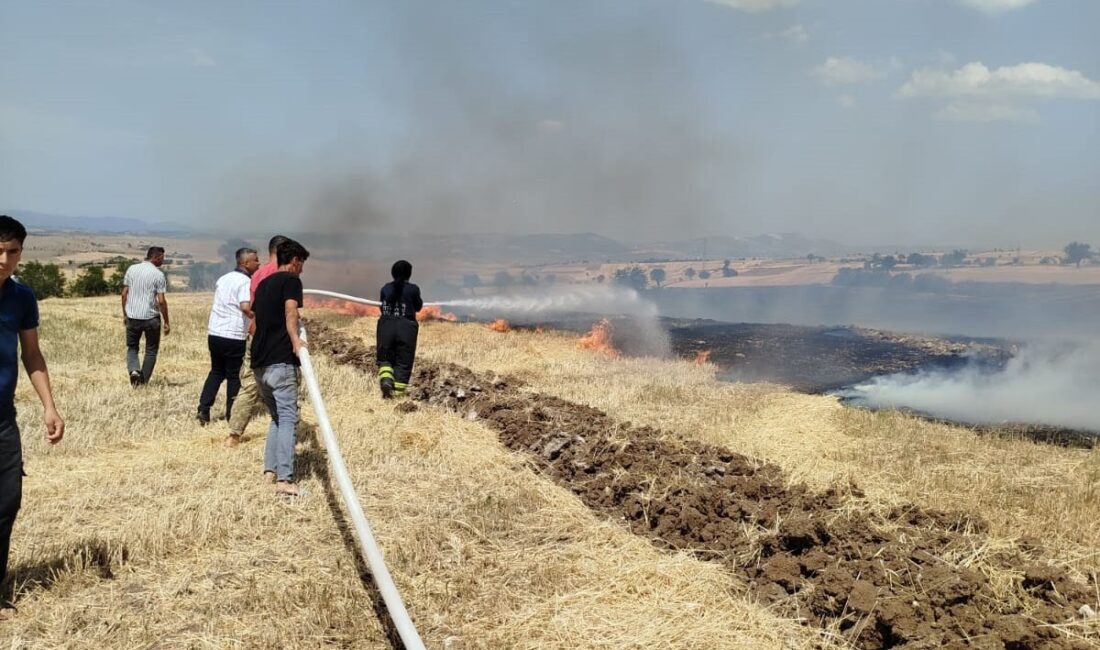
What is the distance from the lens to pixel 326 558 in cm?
518

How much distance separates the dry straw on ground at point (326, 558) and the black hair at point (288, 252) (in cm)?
206

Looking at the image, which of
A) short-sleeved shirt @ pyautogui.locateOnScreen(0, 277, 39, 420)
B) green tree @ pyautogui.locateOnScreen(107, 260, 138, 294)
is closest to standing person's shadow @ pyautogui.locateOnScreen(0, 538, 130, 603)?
short-sleeved shirt @ pyautogui.locateOnScreen(0, 277, 39, 420)

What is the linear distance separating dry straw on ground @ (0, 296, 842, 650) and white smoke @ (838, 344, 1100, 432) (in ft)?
27.3

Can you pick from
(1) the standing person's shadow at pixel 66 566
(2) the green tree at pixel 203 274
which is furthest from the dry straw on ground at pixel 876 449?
(2) the green tree at pixel 203 274

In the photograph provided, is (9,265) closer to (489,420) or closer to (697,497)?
(697,497)

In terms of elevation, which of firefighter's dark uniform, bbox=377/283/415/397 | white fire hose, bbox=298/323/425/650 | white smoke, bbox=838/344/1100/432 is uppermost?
firefighter's dark uniform, bbox=377/283/415/397

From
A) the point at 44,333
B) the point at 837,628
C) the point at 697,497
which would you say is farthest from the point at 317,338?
the point at 837,628

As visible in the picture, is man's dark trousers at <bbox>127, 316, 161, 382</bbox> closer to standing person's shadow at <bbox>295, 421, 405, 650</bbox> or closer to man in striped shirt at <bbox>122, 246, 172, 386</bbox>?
man in striped shirt at <bbox>122, 246, 172, 386</bbox>

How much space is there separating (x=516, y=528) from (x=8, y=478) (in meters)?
3.42

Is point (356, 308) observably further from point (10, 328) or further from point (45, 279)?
point (10, 328)

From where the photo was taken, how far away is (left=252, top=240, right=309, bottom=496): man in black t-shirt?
6.28m

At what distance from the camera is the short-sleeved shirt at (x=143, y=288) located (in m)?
10.2

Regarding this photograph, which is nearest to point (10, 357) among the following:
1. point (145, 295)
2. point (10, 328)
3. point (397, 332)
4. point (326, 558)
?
point (10, 328)

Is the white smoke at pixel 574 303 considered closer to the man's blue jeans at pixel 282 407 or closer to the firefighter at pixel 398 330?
the firefighter at pixel 398 330
